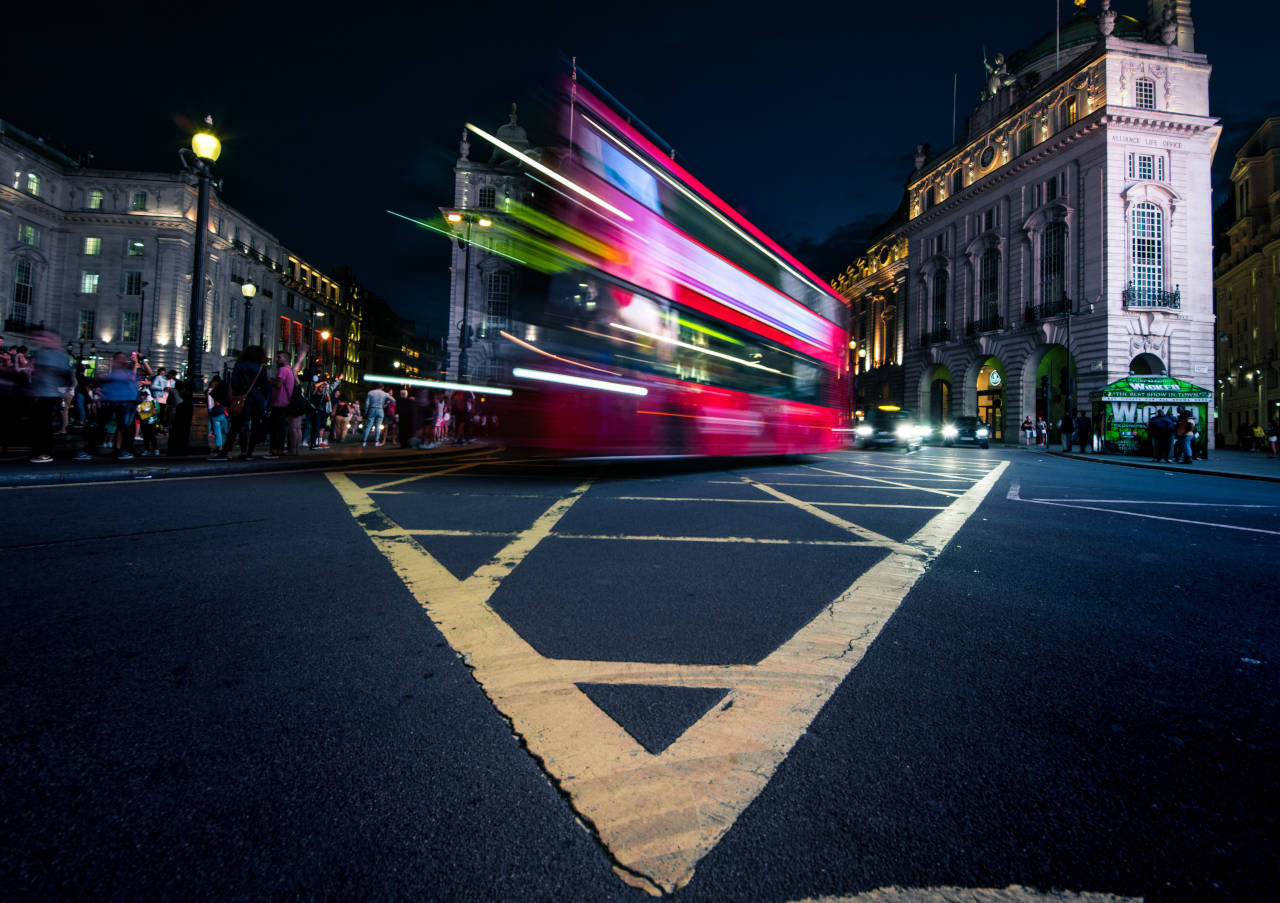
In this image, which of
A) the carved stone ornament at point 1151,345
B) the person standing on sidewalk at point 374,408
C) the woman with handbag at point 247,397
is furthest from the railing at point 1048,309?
the woman with handbag at point 247,397

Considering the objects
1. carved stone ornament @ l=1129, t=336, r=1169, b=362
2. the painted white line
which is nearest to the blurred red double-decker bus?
the painted white line

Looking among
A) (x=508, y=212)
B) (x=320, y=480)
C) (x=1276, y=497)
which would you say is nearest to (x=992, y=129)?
(x=1276, y=497)

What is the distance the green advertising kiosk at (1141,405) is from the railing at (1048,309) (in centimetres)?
1238

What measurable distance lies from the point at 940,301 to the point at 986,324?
5.87m

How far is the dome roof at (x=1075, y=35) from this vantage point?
39.3m

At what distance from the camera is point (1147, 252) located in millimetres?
32219

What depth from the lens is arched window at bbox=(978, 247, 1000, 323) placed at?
38.7 meters

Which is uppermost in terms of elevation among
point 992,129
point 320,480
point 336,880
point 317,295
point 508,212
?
point 992,129

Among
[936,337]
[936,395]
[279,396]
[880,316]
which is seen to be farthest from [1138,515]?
[880,316]

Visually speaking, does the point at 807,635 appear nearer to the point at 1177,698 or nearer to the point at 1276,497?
the point at 1177,698

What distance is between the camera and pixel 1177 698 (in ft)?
6.29

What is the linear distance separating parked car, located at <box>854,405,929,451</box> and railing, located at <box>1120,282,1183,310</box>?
15806 millimetres

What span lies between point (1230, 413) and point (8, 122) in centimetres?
9935

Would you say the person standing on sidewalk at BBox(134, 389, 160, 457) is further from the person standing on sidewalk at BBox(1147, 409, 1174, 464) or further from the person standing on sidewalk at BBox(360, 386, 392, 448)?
the person standing on sidewalk at BBox(1147, 409, 1174, 464)
